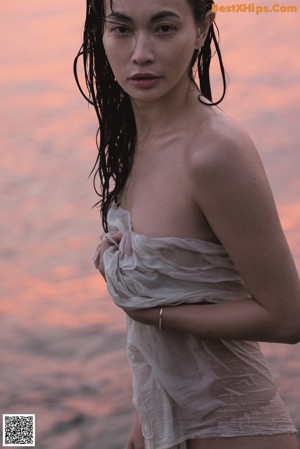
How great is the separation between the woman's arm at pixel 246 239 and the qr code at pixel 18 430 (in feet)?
7.33

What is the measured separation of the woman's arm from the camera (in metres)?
1.62

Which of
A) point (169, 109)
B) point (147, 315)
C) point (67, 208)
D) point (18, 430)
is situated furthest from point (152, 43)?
point (67, 208)

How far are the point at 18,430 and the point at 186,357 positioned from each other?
2.22 meters

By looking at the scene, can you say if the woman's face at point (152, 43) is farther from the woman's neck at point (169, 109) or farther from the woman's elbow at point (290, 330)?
the woman's elbow at point (290, 330)

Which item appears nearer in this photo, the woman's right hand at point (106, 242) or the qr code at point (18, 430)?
the woman's right hand at point (106, 242)

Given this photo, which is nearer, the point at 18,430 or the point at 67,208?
the point at 18,430

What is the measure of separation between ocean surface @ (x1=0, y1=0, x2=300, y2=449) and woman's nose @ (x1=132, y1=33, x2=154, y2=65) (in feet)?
8.39

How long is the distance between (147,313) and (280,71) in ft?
16.1

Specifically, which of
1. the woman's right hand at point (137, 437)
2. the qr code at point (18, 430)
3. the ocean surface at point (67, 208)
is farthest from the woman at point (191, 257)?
the ocean surface at point (67, 208)

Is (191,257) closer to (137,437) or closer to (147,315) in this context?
(147,315)

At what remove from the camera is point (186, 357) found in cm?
177

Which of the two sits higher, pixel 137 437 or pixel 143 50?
pixel 143 50

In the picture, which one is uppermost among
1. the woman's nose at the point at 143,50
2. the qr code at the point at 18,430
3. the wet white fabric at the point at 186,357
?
the woman's nose at the point at 143,50

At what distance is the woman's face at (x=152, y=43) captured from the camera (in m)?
1.70
